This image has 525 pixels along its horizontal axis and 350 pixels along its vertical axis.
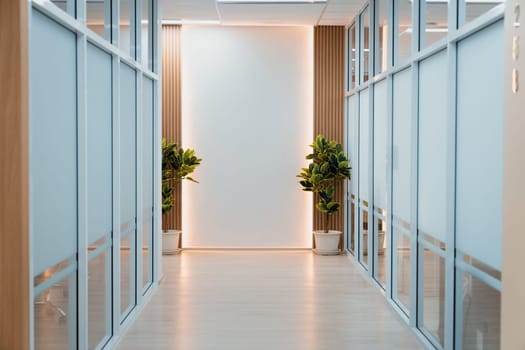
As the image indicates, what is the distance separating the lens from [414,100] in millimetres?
6648

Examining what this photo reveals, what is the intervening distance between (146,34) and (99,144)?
117 inches

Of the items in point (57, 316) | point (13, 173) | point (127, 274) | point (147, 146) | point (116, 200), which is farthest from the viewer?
point (147, 146)

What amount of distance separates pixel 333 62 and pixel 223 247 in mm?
3874

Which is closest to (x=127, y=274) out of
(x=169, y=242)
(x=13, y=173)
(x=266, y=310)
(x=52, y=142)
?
(x=266, y=310)

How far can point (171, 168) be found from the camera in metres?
11.2

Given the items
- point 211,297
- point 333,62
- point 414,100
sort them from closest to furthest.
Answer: point 414,100, point 211,297, point 333,62

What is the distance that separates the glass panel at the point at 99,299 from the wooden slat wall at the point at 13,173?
177 cm

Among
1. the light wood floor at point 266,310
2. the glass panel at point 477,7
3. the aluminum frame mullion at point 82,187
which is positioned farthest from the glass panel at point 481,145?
the aluminum frame mullion at point 82,187

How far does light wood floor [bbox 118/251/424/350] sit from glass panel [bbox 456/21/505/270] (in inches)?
68.3

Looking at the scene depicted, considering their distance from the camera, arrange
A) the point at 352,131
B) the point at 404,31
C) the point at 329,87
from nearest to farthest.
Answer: the point at 404,31, the point at 352,131, the point at 329,87

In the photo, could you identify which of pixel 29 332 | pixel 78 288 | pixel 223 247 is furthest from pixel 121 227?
pixel 223 247

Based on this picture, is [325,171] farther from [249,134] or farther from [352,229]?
[249,134]

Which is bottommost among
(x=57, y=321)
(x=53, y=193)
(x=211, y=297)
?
(x=211, y=297)

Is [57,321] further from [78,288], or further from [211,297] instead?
[211,297]
